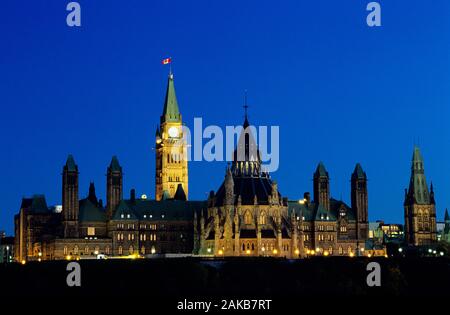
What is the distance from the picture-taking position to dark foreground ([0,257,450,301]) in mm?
166875

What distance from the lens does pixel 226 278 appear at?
176125 millimetres

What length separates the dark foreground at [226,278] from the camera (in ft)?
547

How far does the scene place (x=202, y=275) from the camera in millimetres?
175500

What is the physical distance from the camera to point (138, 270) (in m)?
178
